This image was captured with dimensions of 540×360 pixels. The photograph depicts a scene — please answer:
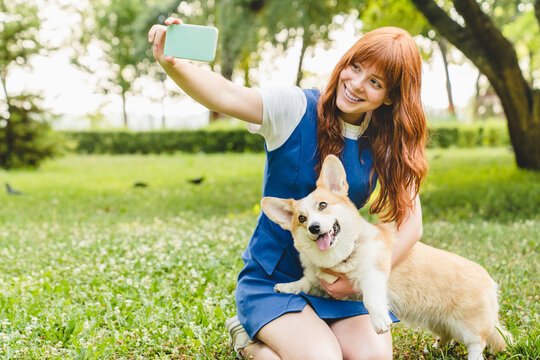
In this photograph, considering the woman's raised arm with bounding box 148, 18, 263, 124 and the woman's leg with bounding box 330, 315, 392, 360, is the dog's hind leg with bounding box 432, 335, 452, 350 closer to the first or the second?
the woman's leg with bounding box 330, 315, 392, 360

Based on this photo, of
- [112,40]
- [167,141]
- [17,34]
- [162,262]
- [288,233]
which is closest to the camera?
[288,233]

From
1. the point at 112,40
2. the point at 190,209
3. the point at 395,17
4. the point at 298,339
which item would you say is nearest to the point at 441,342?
the point at 298,339

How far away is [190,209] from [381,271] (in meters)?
5.78

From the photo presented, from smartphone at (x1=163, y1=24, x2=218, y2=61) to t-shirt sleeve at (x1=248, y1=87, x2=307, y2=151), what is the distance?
52cm

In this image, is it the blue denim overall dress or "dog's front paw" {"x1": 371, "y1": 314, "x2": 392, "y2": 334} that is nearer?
"dog's front paw" {"x1": 371, "y1": 314, "x2": 392, "y2": 334}

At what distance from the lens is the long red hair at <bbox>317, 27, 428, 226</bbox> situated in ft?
8.63

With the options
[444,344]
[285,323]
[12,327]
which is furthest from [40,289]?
[444,344]

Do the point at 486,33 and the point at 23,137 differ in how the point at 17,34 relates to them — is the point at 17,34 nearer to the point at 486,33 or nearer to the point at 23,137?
the point at 23,137

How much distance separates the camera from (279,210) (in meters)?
2.61

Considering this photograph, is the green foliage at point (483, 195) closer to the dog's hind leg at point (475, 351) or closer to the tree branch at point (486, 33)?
the tree branch at point (486, 33)

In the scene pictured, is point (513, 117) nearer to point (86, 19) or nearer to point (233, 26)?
point (233, 26)

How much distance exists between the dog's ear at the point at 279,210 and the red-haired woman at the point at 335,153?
0.24 metres

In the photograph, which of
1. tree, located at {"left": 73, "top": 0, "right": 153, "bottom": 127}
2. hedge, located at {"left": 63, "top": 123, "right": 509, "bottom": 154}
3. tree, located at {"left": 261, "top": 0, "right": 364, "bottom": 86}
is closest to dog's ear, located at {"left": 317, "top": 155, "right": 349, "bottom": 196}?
tree, located at {"left": 261, "top": 0, "right": 364, "bottom": 86}

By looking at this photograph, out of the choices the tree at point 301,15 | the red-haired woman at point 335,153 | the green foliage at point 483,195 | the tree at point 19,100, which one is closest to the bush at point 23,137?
the tree at point 19,100
